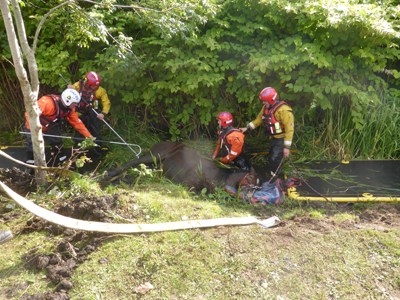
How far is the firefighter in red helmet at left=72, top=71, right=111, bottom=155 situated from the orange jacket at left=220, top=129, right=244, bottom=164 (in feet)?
6.78

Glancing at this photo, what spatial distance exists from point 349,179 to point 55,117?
14.3ft

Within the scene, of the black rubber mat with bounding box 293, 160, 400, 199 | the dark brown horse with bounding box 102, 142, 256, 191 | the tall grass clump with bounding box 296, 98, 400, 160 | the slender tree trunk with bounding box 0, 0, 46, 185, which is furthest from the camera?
the tall grass clump with bounding box 296, 98, 400, 160

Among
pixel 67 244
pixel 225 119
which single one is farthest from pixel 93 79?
pixel 67 244

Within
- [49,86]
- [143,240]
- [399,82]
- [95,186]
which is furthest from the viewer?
[49,86]

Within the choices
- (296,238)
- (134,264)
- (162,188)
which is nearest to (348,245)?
(296,238)

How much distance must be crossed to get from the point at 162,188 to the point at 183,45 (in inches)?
92.2

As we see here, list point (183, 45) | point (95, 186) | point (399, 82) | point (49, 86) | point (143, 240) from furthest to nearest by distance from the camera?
1. point (49, 86)
2. point (399, 82)
3. point (183, 45)
4. point (95, 186)
5. point (143, 240)

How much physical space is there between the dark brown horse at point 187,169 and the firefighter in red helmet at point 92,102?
3.41 feet

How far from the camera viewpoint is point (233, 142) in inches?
219

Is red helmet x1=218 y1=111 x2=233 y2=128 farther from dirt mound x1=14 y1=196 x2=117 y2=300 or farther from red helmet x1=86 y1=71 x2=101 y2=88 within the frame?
dirt mound x1=14 y1=196 x2=117 y2=300

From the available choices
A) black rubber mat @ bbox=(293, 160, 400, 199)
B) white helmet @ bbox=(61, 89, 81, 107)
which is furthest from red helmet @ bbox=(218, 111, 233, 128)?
white helmet @ bbox=(61, 89, 81, 107)

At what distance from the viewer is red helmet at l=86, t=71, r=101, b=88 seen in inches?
231

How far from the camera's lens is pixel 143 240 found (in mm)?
3617

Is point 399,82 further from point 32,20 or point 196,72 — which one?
point 32,20
